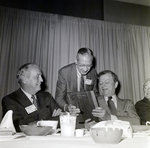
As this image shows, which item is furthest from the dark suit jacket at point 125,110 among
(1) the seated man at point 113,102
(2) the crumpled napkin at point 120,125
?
(2) the crumpled napkin at point 120,125

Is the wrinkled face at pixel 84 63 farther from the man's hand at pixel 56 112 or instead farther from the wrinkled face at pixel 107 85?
the man's hand at pixel 56 112

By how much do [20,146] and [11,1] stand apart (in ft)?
8.61

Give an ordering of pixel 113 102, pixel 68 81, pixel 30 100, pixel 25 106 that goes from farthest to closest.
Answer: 1. pixel 68 81
2. pixel 113 102
3. pixel 30 100
4. pixel 25 106

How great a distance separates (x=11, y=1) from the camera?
118 inches

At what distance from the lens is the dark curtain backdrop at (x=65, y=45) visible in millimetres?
2816

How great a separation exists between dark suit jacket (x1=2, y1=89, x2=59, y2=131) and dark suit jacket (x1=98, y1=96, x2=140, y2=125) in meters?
0.63

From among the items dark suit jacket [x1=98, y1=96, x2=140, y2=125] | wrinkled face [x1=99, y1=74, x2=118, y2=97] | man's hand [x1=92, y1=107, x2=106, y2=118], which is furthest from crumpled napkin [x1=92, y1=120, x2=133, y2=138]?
wrinkled face [x1=99, y1=74, x2=118, y2=97]

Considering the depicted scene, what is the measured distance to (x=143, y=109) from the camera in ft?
9.58

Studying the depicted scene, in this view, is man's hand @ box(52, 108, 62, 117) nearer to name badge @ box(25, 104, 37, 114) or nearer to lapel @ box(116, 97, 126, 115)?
name badge @ box(25, 104, 37, 114)

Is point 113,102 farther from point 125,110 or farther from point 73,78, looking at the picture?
point 73,78

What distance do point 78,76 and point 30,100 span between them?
76 centimetres

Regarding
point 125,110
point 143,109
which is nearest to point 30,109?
point 125,110

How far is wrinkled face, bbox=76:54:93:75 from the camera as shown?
290 centimetres

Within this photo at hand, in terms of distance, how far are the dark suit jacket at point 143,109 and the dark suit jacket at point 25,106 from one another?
46.3 inches
